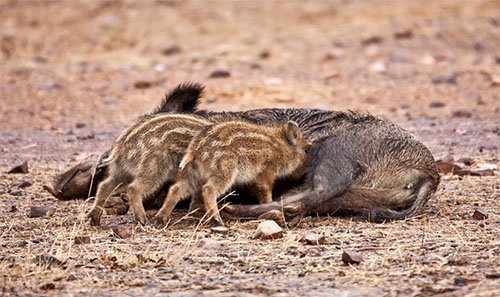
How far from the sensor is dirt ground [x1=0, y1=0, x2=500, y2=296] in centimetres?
577

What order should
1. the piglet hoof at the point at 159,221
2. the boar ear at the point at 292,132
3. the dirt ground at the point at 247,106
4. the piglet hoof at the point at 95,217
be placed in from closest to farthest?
the dirt ground at the point at 247,106, the piglet hoof at the point at 159,221, the piglet hoof at the point at 95,217, the boar ear at the point at 292,132

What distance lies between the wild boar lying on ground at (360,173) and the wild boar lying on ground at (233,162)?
0.58 feet

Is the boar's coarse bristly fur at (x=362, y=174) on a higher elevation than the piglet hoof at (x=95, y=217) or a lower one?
higher

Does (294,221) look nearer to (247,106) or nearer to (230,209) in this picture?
(230,209)

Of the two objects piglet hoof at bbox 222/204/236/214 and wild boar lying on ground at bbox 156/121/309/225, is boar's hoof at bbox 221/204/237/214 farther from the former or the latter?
wild boar lying on ground at bbox 156/121/309/225

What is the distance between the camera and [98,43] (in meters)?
18.0

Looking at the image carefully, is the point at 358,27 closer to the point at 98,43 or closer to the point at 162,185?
the point at 98,43

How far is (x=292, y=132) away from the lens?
7480mm

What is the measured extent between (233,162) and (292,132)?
24.3 inches

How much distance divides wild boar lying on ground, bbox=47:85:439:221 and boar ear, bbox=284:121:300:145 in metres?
0.21

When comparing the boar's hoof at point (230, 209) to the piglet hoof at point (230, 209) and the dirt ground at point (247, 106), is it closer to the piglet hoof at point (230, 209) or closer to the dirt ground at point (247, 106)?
the piglet hoof at point (230, 209)

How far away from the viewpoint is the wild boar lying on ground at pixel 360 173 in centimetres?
725

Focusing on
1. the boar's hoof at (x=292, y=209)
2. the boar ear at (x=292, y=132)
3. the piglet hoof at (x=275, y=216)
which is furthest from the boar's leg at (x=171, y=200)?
the boar ear at (x=292, y=132)

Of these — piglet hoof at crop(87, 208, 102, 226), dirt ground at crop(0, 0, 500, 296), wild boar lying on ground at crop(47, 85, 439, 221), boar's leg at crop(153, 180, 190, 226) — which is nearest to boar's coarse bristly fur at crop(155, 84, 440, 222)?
wild boar lying on ground at crop(47, 85, 439, 221)
